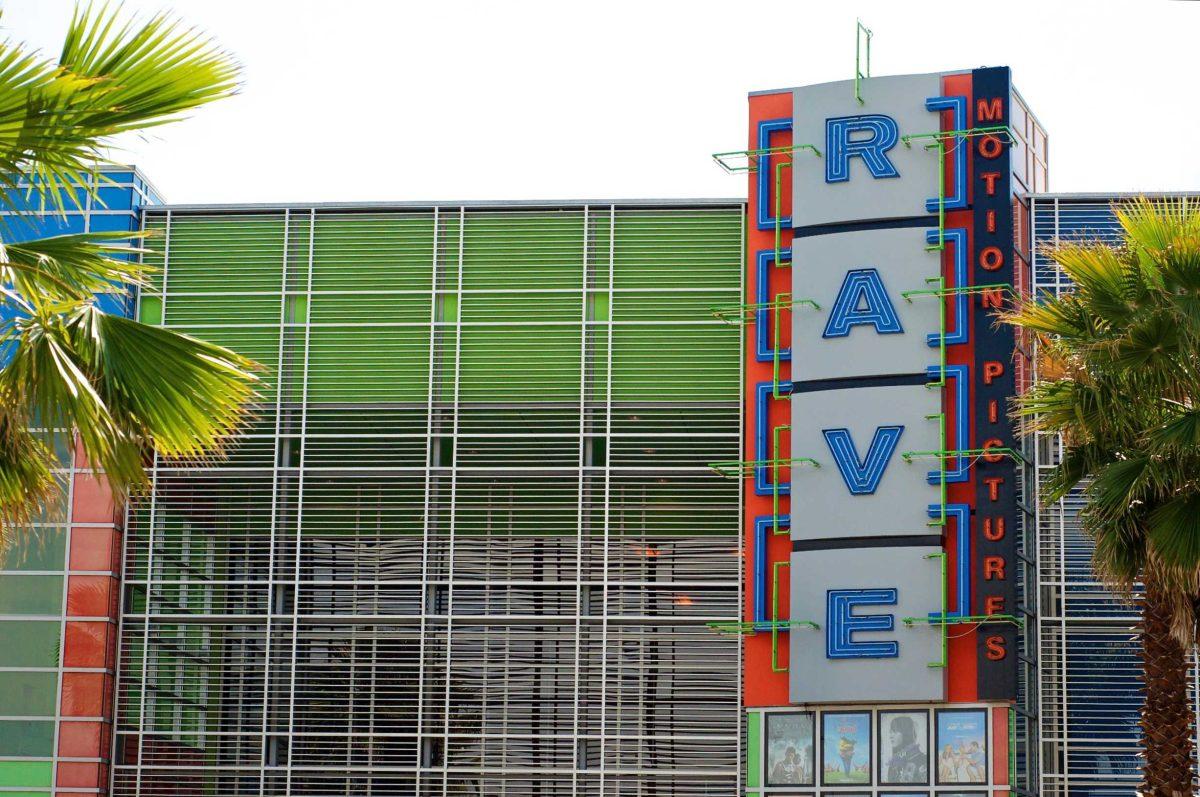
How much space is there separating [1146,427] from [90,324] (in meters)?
12.4

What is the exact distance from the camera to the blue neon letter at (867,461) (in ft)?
97.0

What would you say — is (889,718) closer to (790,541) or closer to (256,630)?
(790,541)

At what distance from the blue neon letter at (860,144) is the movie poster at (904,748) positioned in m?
8.36

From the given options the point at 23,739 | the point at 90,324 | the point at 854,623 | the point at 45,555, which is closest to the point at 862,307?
the point at 854,623

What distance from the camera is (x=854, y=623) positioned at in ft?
96.1

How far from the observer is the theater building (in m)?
29.5

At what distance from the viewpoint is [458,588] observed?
32406mm

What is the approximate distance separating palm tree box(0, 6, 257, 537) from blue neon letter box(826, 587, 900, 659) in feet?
53.2

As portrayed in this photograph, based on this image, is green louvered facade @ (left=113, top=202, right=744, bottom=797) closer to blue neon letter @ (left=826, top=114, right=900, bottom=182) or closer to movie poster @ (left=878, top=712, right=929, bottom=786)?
blue neon letter @ (left=826, top=114, right=900, bottom=182)

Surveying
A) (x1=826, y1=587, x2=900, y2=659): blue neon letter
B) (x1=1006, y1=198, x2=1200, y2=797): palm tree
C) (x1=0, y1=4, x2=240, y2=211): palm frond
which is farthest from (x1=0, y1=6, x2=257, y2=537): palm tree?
(x1=826, y1=587, x2=900, y2=659): blue neon letter

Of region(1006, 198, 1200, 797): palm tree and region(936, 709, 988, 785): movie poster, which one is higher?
region(1006, 198, 1200, 797): palm tree

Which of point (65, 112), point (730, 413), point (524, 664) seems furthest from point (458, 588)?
point (65, 112)

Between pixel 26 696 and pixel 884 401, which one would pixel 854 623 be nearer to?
pixel 884 401

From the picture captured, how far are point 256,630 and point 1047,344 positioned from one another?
49.9ft
